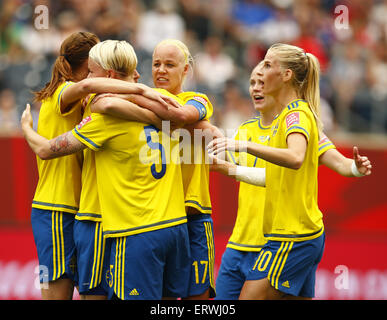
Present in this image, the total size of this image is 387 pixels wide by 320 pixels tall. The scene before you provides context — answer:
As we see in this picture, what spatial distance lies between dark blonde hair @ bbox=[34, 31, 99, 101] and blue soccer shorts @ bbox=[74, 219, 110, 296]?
3.33 feet

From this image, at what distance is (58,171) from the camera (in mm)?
5195

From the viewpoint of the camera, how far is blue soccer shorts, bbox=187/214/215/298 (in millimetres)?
5152

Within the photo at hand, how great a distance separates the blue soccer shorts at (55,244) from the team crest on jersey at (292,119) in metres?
1.76

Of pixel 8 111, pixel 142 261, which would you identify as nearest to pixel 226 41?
pixel 8 111

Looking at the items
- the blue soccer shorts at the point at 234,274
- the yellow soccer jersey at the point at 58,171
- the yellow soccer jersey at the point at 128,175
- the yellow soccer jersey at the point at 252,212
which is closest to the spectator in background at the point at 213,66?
the yellow soccer jersey at the point at 252,212

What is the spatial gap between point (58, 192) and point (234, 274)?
163 cm

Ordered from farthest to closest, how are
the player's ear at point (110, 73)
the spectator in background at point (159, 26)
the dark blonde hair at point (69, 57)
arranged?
the spectator in background at point (159, 26)
the dark blonde hair at point (69, 57)
the player's ear at point (110, 73)

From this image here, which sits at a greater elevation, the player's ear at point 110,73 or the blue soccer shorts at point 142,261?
the player's ear at point 110,73

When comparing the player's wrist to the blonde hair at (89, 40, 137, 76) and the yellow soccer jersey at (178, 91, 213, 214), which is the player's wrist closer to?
the yellow soccer jersey at (178, 91, 213, 214)

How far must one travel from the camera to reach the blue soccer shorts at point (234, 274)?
5.69m

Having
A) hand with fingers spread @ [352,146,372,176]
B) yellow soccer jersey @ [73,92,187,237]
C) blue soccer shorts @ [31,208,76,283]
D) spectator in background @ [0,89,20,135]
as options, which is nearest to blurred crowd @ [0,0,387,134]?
spectator in background @ [0,89,20,135]

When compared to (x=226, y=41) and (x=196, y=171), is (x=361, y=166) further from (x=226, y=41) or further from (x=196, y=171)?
(x=226, y=41)

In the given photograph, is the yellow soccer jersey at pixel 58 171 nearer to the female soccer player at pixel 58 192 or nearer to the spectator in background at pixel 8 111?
the female soccer player at pixel 58 192
